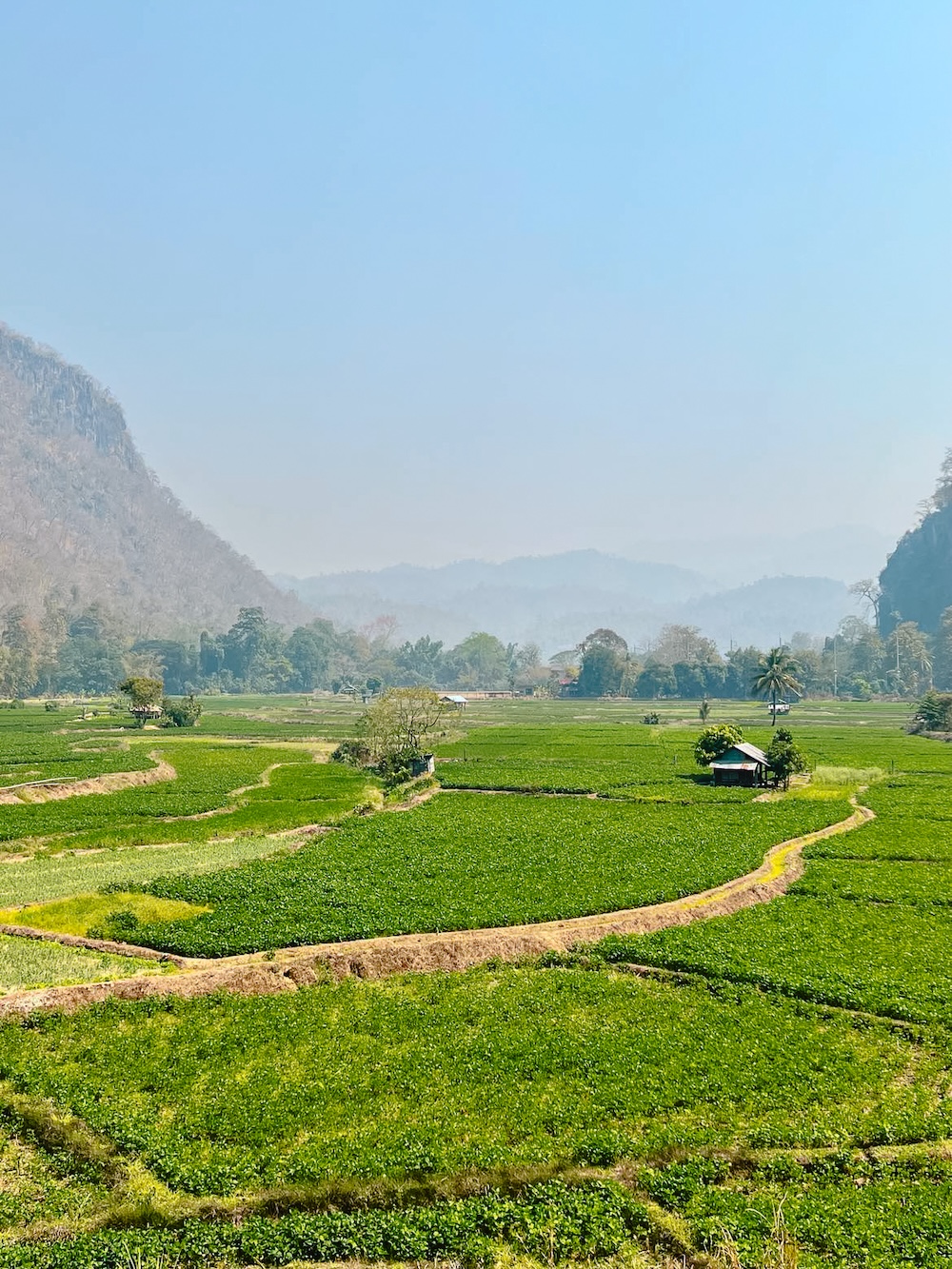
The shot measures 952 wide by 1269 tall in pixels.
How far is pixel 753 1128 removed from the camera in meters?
14.1

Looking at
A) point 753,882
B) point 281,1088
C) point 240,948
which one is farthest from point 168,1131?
point 753,882

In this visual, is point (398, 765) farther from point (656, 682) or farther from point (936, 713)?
point (656, 682)

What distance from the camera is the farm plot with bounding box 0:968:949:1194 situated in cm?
1347

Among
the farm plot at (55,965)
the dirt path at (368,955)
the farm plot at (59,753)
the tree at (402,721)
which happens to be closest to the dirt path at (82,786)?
the farm plot at (59,753)

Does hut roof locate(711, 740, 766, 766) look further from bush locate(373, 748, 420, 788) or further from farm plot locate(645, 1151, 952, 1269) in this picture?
farm plot locate(645, 1151, 952, 1269)

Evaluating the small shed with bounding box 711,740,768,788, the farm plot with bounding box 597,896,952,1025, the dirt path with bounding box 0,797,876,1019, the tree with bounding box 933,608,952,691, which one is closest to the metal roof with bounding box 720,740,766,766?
the small shed with bounding box 711,740,768,788

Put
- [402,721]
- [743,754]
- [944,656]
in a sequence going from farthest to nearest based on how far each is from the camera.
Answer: [944,656]
[402,721]
[743,754]

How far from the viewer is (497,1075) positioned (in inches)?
624

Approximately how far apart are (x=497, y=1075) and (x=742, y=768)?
4409 centimetres

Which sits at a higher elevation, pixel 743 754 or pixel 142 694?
pixel 142 694

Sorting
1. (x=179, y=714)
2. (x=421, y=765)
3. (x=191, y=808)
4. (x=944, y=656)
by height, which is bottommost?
(x=191, y=808)

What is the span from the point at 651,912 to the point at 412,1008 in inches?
421

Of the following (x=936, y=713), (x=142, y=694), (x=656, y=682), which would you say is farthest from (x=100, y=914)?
(x=656, y=682)

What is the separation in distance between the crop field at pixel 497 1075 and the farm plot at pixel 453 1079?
0.22ft
